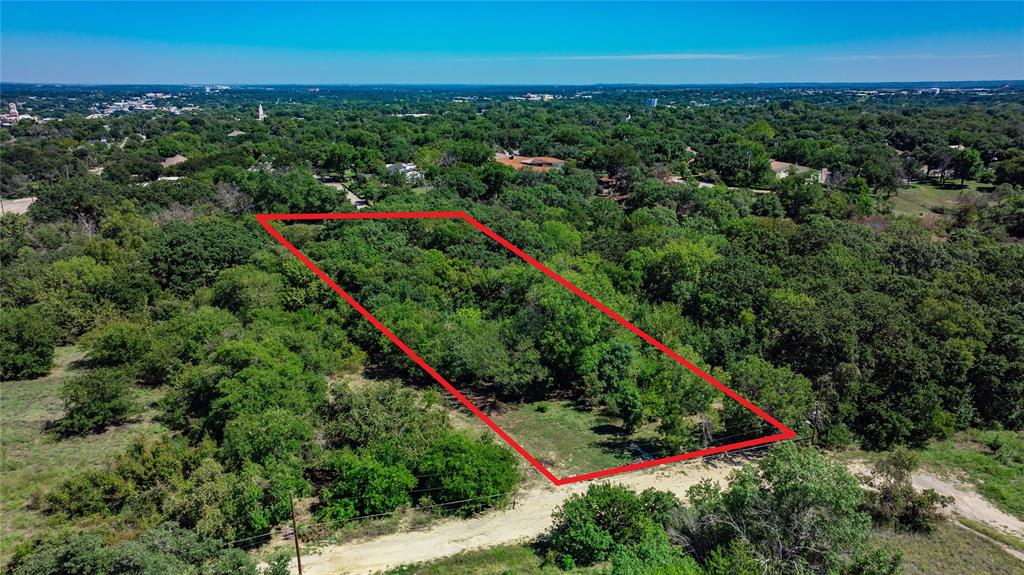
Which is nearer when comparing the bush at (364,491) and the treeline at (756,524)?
the treeline at (756,524)

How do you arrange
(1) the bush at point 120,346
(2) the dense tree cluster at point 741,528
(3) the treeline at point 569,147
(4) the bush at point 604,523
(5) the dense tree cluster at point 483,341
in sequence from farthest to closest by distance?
(3) the treeline at point 569,147
(1) the bush at point 120,346
(5) the dense tree cluster at point 483,341
(4) the bush at point 604,523
(2) the dense tree cluster at point 741,528

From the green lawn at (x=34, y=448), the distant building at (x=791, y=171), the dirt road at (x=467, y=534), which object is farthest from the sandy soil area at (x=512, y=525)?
the distant building at (x=791, y=171)

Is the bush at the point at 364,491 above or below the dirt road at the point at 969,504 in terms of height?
above

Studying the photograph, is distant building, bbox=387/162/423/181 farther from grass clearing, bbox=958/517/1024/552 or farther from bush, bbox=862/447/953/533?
grass clearing, bbox=958/517/1024/552

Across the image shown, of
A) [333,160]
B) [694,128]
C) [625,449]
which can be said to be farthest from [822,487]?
[694,128]

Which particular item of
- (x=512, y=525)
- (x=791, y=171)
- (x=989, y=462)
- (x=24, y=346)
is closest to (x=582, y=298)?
(x=512, y=525)

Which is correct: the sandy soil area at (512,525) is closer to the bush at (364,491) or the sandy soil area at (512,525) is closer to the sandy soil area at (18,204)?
the bush at (364,491)

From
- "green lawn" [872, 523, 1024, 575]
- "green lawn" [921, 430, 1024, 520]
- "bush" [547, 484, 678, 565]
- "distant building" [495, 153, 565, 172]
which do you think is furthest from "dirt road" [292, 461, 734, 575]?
"distant building" [495, 153, 565, 172]
